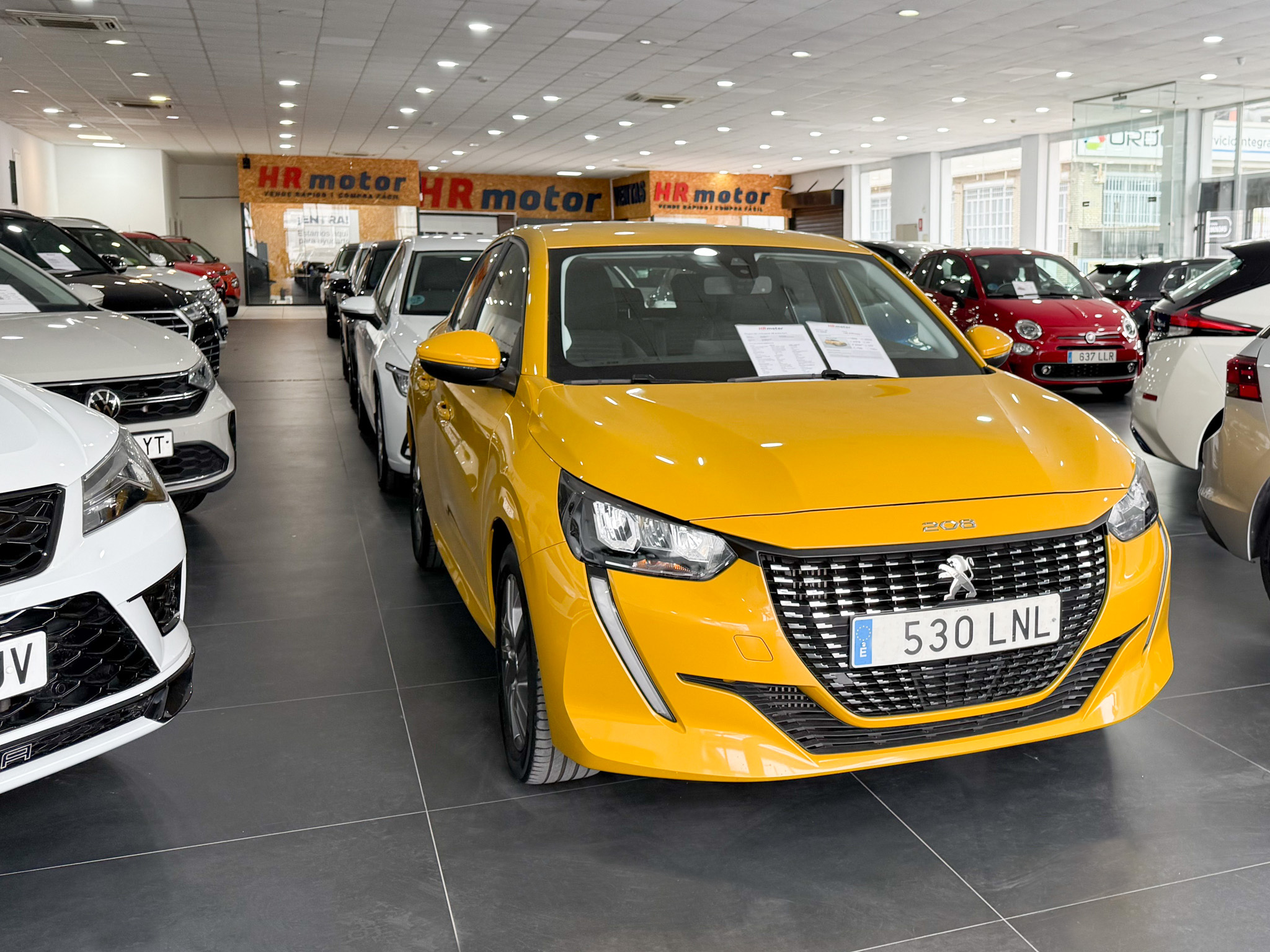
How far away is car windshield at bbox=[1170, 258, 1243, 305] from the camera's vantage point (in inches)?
207

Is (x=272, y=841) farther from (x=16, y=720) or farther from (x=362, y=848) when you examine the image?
(x=16, y=720)

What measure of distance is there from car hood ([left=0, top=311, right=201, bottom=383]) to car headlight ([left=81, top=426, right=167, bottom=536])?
65.8 inches

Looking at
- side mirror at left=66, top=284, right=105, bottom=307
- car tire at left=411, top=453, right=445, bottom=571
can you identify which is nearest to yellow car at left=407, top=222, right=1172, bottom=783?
car tire at left=411, top=453, right=445, bottom=571

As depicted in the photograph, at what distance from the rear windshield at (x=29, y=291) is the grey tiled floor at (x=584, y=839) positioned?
A: 7.84 ft

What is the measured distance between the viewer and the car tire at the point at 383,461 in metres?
5.57

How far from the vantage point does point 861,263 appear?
3.34 meters

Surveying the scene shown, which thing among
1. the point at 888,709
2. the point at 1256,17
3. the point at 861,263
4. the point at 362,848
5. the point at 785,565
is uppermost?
the point at 1256,17

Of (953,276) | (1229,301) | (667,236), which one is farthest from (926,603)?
(953,276)

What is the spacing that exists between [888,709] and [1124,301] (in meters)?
11.7

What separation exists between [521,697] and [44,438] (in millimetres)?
1144

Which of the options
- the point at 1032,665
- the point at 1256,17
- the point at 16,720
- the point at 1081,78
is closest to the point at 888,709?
the point at 1032,665

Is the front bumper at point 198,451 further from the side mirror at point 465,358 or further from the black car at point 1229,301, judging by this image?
the black car at point 1229,301

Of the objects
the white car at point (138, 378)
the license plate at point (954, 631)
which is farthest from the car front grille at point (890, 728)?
the white car at point (138, 378)

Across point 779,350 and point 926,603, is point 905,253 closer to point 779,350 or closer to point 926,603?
point 779,350
